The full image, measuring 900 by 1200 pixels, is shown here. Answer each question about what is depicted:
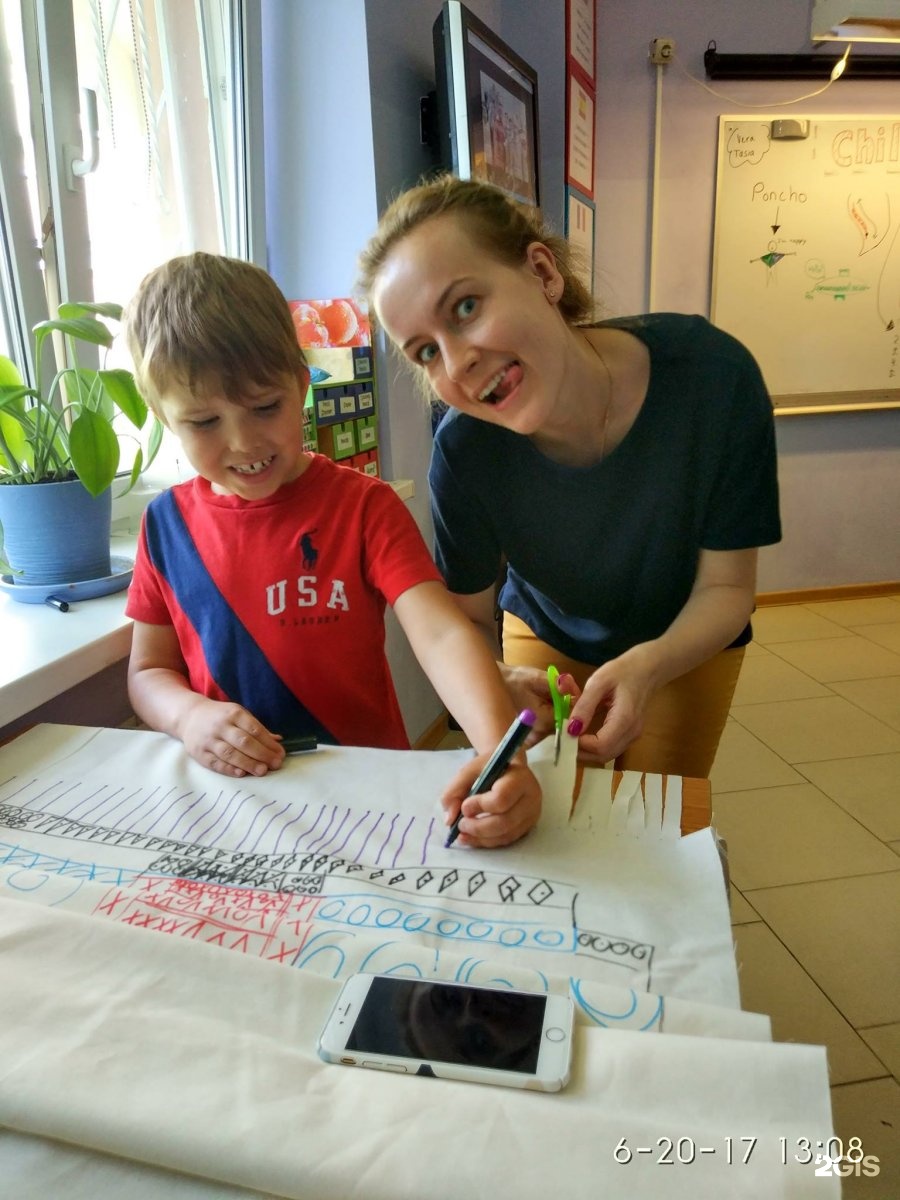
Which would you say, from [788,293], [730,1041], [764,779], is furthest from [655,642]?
[788,293]

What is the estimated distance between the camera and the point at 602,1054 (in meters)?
0.36

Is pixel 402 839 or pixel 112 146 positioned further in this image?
pixel 112 146

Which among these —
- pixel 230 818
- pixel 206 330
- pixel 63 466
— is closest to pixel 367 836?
pixel 230 818

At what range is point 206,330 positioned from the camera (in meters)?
0.77

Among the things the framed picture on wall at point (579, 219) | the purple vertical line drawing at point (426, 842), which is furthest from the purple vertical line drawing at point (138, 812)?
the framed picture on wall at point (579, 219)

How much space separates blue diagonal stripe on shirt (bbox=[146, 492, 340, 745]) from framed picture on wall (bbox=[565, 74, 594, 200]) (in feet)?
6.36

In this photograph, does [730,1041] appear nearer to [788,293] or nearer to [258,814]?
[258,814]

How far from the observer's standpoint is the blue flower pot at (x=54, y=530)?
1.01 meters

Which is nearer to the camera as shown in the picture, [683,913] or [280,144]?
[683,913]

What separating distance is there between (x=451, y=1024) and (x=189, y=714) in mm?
450

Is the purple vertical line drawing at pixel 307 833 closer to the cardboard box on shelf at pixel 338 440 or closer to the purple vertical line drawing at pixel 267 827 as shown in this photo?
the purple vertical line drawing at pixel 267 827

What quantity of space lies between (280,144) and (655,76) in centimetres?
176

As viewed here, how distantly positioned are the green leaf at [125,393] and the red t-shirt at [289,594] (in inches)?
7.7

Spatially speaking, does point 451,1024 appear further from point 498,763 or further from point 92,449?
point 92,449
